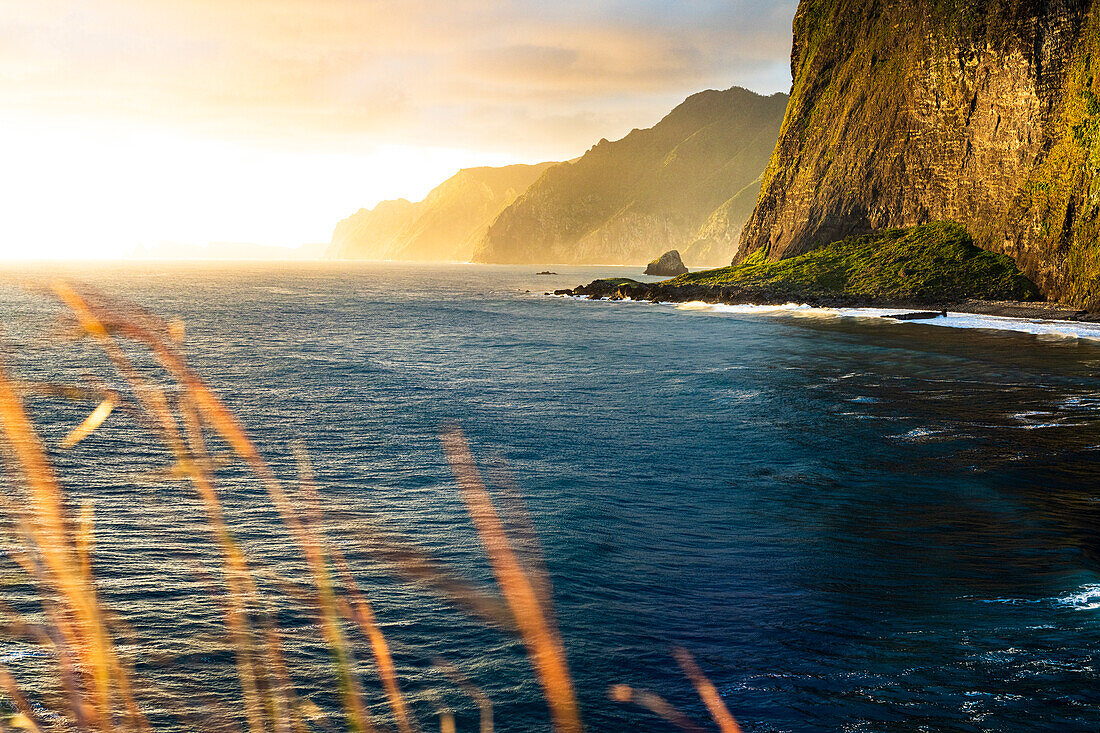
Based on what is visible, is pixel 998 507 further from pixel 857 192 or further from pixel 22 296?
pixel 22 296

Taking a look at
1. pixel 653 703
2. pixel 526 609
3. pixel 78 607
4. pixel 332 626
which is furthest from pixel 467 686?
pixel 78 607

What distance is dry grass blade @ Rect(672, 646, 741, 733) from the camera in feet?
38.9

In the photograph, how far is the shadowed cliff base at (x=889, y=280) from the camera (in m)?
92.0

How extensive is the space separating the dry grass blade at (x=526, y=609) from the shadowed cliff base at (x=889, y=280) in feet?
245

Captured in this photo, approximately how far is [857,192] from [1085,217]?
154 ft

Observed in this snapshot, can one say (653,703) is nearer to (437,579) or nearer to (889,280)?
(437,579)

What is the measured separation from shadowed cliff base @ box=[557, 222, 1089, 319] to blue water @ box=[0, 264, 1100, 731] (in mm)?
45417

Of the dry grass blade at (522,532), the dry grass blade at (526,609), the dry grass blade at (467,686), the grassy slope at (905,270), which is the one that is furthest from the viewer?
the grassy slope at (905,270)

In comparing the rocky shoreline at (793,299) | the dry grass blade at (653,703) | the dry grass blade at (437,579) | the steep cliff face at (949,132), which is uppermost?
the steep cliff face at (949,132)

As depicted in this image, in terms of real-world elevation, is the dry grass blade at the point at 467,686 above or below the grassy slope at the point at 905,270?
below

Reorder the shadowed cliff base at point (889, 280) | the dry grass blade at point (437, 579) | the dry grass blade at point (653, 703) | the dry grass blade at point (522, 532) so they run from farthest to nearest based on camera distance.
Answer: the shadowed cliff base at point (889, 280) < the dry grass blade at point (522, 532) < the dry grass blade at point (437, 579) < the dry grass blade at point (653, 703)

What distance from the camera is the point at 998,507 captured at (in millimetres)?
22656

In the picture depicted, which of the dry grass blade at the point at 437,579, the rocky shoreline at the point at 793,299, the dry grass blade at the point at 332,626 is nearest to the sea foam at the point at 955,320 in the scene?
the rocky shoreline at the point at 793,299

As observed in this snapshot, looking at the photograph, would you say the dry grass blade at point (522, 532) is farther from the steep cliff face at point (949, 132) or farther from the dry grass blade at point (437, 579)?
the steep cliff face at point (949, 132)
